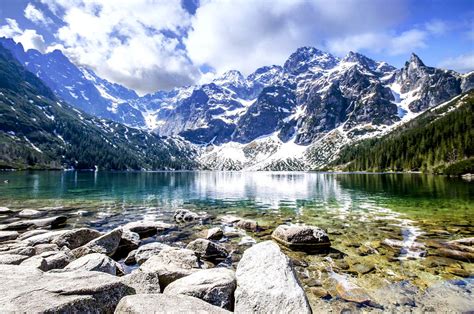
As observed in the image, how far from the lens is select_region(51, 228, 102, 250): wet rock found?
21.5 metres

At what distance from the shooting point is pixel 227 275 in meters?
12.7

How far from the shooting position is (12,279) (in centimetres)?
924

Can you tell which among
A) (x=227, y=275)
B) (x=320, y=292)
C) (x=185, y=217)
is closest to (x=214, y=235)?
(x=185, y=217)

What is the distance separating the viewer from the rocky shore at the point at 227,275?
28.7 feet

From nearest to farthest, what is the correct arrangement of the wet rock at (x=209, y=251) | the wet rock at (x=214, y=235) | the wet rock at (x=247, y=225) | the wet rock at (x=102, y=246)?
the wet rock at (x=102, y=246) < the wet rock at (x=209, y=251) < the wet rock at (x=214, y=235) < the wet rock at (x=247, y=225)

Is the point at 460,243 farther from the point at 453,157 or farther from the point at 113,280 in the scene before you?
the point at 453,157

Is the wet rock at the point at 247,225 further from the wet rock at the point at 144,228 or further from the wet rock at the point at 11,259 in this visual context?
the wet rock at the point at 11,259

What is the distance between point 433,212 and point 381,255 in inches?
954

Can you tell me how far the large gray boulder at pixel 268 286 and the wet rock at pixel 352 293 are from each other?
3.83 meters

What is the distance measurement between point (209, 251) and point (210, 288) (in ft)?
30.1

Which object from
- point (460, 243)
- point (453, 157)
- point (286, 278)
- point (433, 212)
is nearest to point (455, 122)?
point (453, 157)

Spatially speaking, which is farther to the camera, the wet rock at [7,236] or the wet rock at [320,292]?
the wet rock at [7,236]

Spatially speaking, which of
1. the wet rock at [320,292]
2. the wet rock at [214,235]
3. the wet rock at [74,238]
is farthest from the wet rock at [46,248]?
the wet rock at [320,292]

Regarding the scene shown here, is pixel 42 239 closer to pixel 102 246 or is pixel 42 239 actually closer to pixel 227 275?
pixel 102 246
